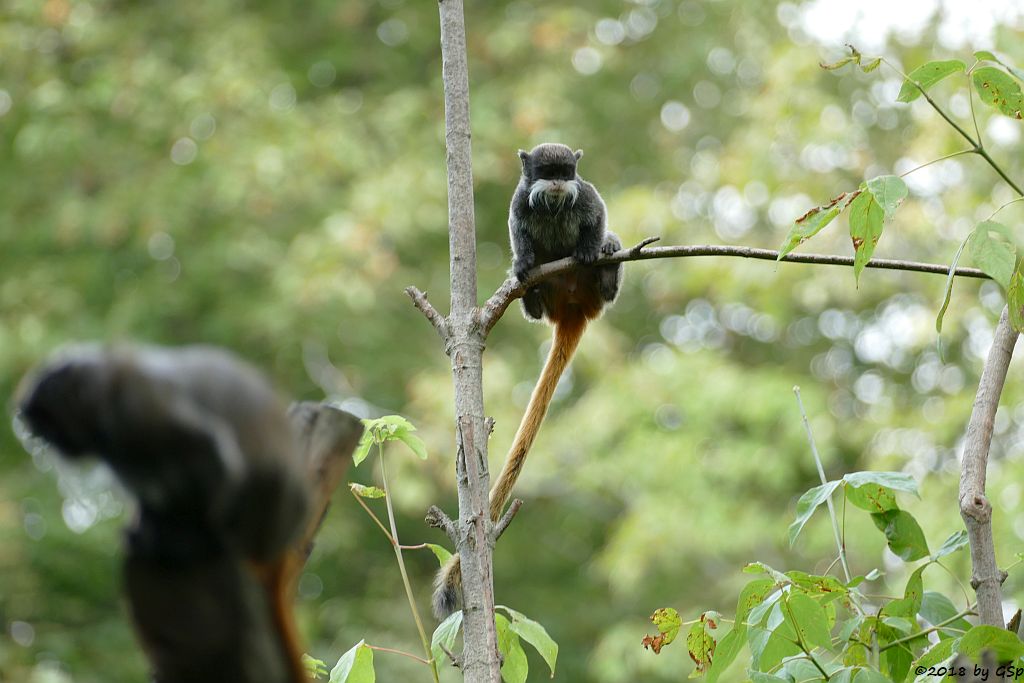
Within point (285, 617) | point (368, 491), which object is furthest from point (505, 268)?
point (285, 617)

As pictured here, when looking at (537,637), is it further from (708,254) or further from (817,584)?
(708,254)

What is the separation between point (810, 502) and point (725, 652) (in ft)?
0.90

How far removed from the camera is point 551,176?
11.3 ft

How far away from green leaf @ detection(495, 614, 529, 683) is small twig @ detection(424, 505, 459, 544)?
0.21m

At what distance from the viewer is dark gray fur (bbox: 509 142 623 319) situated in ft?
11.1

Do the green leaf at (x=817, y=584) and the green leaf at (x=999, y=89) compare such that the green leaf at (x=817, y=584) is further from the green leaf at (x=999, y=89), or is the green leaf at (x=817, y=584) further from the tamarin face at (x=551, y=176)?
the tamarin face at (x=551, y=176)

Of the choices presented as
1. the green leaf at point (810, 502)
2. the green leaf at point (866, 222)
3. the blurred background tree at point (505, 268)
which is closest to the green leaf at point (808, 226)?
the green leaf at point (866, 222)

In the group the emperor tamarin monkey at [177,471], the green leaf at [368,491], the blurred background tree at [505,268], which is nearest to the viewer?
the emperor tamarin monkey at [177,471]

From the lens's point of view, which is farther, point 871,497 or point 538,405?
point 538,405

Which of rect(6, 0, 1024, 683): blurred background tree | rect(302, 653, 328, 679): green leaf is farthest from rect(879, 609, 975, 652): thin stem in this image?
rect(6, 0, 1024, 683): blurred background tree

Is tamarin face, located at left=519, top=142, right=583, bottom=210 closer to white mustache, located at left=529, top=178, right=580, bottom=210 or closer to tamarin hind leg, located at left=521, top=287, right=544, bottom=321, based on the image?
white mustache, located at left=529, top=178, right=580, bottom=210

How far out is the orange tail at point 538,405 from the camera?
2.32 m

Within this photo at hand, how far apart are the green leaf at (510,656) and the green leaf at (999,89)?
45.0 inches

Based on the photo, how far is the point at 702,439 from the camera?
6.28m
